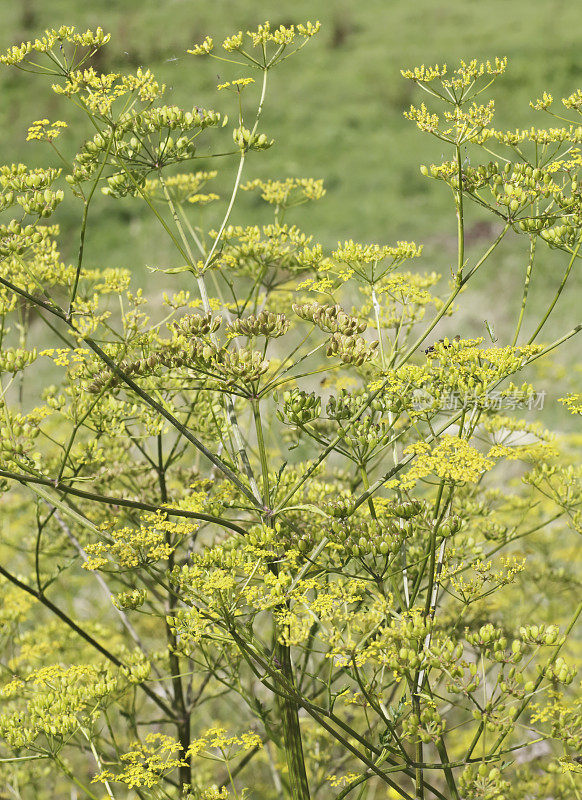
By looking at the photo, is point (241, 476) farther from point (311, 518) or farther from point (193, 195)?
point (193, 195)

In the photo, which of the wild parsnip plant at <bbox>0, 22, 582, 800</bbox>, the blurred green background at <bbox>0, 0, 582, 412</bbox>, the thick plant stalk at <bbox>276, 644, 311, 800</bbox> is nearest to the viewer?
the wild parsnip plant at <bbox>0, 22, 582, 800</bbox>

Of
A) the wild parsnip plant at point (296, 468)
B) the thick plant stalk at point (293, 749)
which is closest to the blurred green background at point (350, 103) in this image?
the wild parsnip plant at point (296, 468)

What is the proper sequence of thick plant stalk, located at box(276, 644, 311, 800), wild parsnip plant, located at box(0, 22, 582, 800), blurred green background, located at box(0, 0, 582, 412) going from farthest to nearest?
blurred green background, located at box(0, 0, 582, 412) < thick plant stalk, located at box(276, 644, 311, 800) < wild parsnip plant, located at box(0, 22, 582, 800)

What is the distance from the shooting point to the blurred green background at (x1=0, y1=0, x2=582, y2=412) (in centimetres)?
→ 1998

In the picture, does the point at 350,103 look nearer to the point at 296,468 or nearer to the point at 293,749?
the point at 296,468

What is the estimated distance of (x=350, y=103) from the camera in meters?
25.8

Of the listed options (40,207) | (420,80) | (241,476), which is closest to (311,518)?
(241,476)

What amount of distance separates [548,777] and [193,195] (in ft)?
12.6

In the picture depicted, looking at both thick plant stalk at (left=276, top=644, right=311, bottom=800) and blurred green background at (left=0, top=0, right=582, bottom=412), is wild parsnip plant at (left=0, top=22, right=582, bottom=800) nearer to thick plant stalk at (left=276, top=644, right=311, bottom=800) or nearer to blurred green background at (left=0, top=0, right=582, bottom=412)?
thick plant stalk at (left=276, top=644, right=311, bottom=800)

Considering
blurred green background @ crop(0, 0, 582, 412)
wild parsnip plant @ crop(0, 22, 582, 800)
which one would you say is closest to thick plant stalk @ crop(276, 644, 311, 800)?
wild parsnip plant @ crop(0, 22, 582, 800)

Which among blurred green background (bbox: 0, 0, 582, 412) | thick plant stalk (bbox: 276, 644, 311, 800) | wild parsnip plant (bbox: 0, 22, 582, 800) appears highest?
blurred green background (bbox: 0, 0, 582, 412)

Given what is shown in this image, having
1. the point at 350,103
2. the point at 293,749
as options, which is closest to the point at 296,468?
the point at 293,749

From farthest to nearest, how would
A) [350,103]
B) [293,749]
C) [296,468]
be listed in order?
[350,103] → [296,468] → [293,749]

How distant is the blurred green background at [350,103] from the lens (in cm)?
1998
